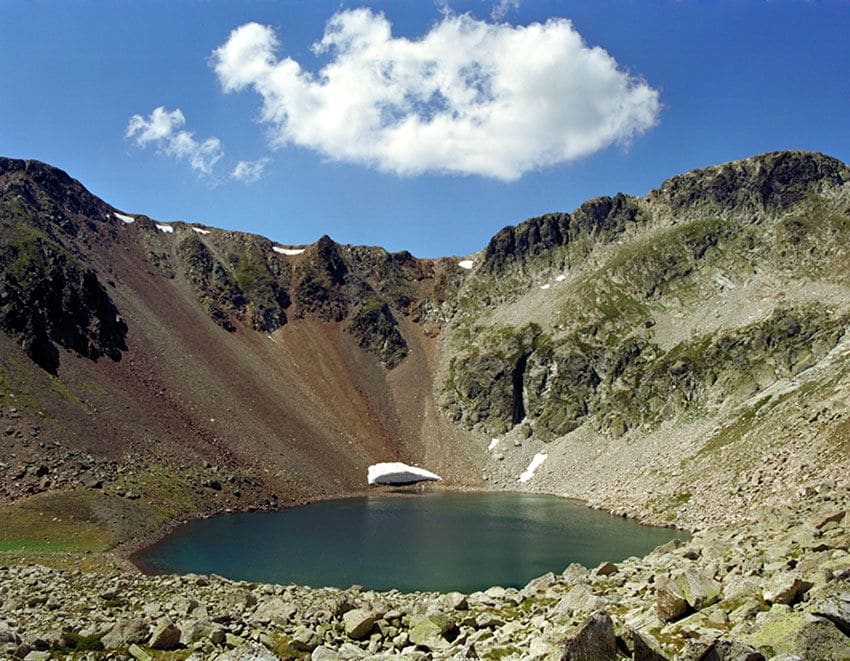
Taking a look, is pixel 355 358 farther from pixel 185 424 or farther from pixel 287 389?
pixel 185 424

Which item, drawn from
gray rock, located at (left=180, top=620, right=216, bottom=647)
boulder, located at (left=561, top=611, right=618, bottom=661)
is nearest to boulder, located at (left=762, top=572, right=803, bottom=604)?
boulder, located at (left=561, top=611, right=618, bottom=661)

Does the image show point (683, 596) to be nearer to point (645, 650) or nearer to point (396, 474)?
point (645, 650)

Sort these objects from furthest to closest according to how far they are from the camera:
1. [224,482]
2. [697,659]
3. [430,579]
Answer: [224,482], [430,579], [697,659]

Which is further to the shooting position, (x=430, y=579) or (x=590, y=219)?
(x=590, y=219)

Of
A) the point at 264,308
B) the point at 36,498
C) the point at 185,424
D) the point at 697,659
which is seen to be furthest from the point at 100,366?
the point at 697,659

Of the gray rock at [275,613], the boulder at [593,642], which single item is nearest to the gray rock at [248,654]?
the gray rock at [275,613]

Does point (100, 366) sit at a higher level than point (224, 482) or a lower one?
higher

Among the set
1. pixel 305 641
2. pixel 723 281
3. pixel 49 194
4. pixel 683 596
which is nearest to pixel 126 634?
pixel 305 641

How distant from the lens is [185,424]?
297 feet

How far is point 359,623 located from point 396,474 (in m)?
88.1

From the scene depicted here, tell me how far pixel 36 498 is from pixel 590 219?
5113 inches

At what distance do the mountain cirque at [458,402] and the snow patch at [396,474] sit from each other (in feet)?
9.70

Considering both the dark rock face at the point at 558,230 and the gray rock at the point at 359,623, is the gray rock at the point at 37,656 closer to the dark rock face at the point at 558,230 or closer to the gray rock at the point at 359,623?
the gray rock at the point at 359,623

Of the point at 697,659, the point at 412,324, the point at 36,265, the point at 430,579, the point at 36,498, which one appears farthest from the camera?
the point at 412,324
